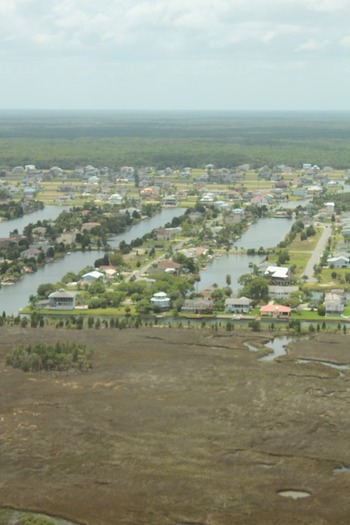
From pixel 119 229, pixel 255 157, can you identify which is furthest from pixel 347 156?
pixel 119 229

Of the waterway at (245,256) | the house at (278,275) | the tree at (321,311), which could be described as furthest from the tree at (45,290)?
the tree at (321,311)

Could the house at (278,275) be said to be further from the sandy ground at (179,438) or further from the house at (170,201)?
the house at (170,201)

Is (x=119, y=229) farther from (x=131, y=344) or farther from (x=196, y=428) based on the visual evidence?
(x=196, y=428)

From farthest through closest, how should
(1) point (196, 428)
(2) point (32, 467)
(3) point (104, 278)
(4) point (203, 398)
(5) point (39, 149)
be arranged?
1. (5) point (39, 149)
2. (3) point (104, 278)
3. (4) point (203, 398)
4. (1) point (196, 428)
5. (2) point (32, 467)

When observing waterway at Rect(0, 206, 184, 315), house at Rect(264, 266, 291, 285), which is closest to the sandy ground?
waterway at Rect(0, 206, 184, 315)

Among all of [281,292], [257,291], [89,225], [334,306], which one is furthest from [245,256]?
[334,306]
